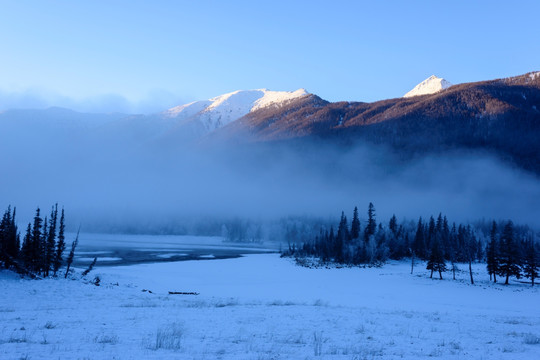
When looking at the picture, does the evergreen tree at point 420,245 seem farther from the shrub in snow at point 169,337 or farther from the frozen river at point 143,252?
the shrub in snow at point 169,337

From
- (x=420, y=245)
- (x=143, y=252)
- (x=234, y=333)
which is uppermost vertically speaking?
(x=234, y=333)

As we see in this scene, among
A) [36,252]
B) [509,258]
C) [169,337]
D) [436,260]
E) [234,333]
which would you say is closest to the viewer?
[169,337]

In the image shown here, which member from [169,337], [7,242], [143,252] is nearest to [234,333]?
[169,337]

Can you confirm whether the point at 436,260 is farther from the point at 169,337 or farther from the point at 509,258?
the point at 169,337

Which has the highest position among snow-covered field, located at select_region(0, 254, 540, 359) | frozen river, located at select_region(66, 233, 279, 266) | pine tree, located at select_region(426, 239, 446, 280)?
snow-covered field, located at select_region(0, 254, 540, 359)

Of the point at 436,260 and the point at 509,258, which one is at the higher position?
Result: the point at 509,258

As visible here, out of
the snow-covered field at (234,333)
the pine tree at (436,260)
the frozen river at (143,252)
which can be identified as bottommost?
the frozen river at (143,252)

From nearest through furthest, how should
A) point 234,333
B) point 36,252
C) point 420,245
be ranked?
point 234,333
point 36,252
point 420,245

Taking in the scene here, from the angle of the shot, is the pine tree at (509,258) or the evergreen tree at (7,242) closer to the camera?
the evergreen tree at (7,242)

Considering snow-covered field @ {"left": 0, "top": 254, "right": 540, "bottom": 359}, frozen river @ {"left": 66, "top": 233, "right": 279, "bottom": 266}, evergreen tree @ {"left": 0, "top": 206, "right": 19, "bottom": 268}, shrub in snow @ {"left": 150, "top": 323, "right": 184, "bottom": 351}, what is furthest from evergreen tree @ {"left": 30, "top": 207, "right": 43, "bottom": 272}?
shrub in snow @ {"left": 150, "top": 323, "right": 184, "bottom": 351}

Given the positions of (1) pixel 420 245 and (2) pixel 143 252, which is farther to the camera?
(2) pixel 143 252

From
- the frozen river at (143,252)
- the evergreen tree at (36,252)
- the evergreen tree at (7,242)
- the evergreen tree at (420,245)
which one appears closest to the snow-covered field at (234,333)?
the evergreen tree at (7,242)

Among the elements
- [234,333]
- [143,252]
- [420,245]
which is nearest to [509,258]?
[420,245]

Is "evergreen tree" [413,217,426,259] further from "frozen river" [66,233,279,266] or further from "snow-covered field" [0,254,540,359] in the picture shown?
"snow-covered field" [0,254,540,359]
